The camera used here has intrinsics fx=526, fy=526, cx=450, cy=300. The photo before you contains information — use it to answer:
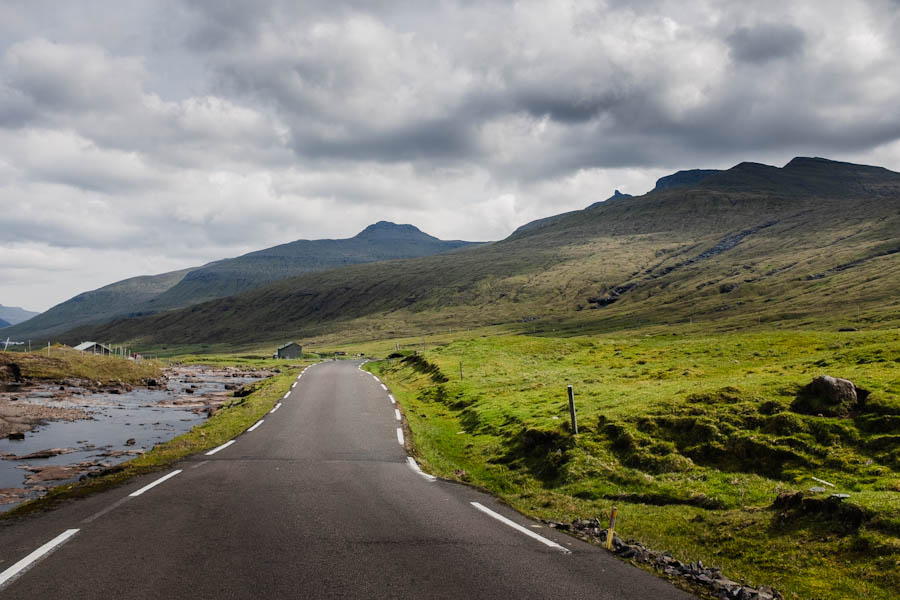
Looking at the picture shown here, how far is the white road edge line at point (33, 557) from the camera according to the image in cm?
730

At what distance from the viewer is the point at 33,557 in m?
8.07

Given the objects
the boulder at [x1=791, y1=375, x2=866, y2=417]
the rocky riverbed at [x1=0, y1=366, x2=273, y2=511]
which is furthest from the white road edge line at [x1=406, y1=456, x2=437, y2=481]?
the boulder at [x1=791, y1=375, x2=866, y2=417]

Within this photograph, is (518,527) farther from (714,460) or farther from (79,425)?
(79,425)

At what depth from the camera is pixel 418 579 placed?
24.2 ft

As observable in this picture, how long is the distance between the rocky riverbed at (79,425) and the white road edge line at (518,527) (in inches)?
534

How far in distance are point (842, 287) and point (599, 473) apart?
638 feet

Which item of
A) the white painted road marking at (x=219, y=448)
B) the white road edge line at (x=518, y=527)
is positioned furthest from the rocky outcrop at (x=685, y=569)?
the white painted road marking at (x=219, y=448)

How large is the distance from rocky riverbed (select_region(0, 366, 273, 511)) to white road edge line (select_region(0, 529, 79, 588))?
355 inches

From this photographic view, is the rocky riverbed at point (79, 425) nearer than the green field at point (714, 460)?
No

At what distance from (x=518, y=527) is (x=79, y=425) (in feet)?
115

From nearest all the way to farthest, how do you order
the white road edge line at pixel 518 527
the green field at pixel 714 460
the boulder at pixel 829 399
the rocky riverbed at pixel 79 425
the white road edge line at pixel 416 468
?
the green field at pixel 714 460 < the white road edge line at pixel 518 527 < the white road edge line at pixel 416 468 < the boulder at pixel 829 399 < the rocky riverbed at pixel 79 425

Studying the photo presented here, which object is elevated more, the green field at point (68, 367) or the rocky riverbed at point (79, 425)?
the green field at point (68, 367)

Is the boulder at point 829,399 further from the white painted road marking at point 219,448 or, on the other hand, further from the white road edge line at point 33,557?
the white painted road marking at point 219,448

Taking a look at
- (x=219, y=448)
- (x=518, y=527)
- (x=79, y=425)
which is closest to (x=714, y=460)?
(x=518, y=527)
